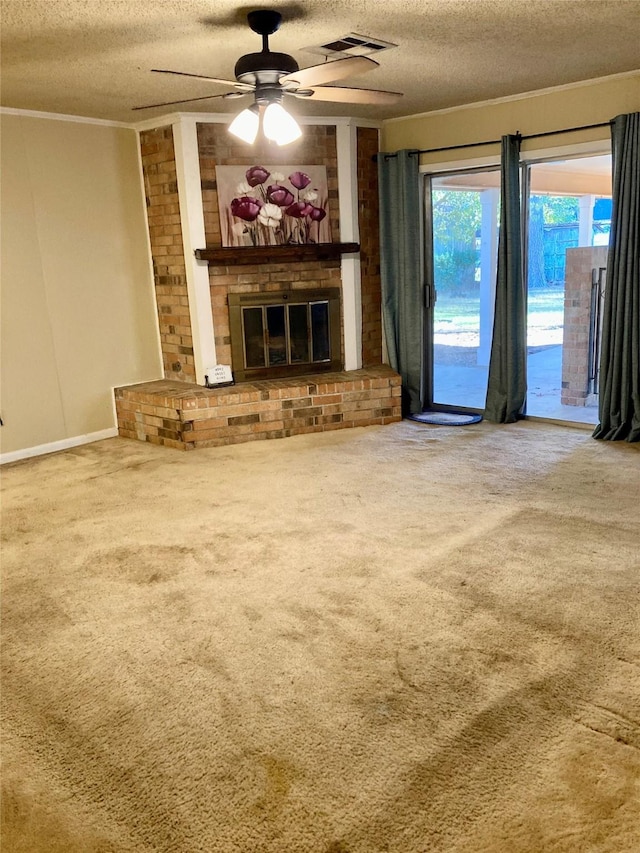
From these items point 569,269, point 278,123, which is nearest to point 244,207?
point 278,123

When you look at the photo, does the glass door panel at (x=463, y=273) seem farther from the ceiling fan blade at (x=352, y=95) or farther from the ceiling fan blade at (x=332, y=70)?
the ceiling fan blade at (x=332, y=70)

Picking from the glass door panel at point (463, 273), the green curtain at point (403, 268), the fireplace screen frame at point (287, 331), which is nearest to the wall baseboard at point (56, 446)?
the fireplace screen frame at point (287, 331)

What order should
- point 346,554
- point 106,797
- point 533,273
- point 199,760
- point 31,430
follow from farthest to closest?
1. point 533,273
2. point 31,430
3. point 346,554
4. point 199,760
5. point 106,797

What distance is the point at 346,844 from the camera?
159 cm

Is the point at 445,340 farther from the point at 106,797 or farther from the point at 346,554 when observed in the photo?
the point at 106,797

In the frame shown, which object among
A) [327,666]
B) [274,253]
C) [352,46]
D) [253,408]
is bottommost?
[327,666]

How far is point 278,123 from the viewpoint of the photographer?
10.0 feet

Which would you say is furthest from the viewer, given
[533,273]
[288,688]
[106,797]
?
[533,273]

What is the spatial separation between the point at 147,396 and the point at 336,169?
7.66ft

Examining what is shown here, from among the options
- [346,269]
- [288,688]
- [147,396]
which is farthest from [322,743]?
[346,269]

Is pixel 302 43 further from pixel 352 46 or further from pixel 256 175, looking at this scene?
pixel 256 175

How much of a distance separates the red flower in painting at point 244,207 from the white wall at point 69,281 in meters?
0.80

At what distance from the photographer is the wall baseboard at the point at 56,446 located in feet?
15.8

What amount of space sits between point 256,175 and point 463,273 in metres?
1.87
